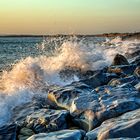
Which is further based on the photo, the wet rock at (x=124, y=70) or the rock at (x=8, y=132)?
the wet rock at (x=124, y=70)

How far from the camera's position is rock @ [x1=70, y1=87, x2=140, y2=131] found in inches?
261

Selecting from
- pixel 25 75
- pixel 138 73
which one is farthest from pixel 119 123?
pixel 25 75

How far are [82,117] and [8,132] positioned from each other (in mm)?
1196

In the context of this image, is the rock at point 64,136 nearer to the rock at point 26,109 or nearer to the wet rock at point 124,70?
the rock at point 26,109

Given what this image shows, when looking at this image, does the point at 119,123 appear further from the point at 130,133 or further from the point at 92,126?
the point at 92,126

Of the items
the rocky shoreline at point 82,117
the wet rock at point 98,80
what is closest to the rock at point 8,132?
the rocky shoreline at point 82,117

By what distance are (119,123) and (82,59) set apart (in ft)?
34.3

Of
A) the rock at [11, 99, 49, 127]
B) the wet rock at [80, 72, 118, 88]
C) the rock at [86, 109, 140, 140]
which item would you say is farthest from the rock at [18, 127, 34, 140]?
the wet rock at [80, 72, 118, 88]

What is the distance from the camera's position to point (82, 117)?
6953 millimetres

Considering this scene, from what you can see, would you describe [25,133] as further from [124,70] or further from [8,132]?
[124,70]

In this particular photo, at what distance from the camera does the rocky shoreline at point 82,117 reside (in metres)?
5.34

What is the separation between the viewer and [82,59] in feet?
52.7

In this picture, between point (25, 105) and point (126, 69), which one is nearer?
point (25, 105)

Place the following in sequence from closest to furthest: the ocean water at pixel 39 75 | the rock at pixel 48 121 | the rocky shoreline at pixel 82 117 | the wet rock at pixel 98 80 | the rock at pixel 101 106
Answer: the rocky shoreline at pixel 82 117 < the rock at pixel 101 106 < the rock at pixel 48 121 < the ocean water at pixel 39 75 < the wet rock at pixel 98 80
